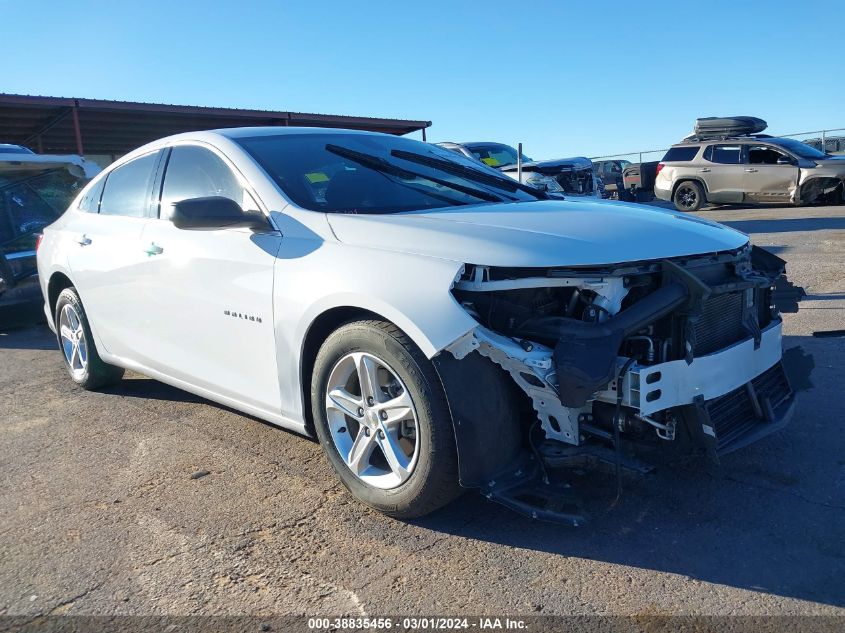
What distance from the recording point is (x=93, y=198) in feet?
17.4

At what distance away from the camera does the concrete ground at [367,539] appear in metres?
2.65

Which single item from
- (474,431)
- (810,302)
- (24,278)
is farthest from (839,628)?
(24,278)

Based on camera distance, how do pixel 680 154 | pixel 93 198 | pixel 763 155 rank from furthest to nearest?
pixel 680 154 → pixel 763 155 → pixel 93 198

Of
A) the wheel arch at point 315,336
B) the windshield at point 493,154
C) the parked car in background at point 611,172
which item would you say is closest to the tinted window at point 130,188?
the wheel arch at point 315,336

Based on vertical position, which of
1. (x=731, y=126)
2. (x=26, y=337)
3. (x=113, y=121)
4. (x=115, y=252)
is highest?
(x=113, y=121)

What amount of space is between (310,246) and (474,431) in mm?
1159

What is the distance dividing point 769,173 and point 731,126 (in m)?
1.68

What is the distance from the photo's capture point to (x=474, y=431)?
9.44ft

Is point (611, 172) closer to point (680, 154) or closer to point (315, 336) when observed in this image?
point (680, 154)

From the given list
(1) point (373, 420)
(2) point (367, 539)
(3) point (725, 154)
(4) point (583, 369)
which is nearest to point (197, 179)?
(1) point (373, 420)

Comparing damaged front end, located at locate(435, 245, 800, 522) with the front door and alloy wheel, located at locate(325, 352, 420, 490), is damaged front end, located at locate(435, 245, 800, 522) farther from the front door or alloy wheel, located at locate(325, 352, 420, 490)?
the front door

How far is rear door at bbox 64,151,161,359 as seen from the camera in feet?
14.9

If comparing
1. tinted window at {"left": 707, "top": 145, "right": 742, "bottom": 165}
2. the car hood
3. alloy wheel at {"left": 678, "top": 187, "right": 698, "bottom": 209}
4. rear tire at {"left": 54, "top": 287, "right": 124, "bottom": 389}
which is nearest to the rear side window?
tinted window at {"left": 707, "top": 145, "right": 742, "bottom": 165}

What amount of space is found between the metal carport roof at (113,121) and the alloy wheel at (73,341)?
41.5 feet
